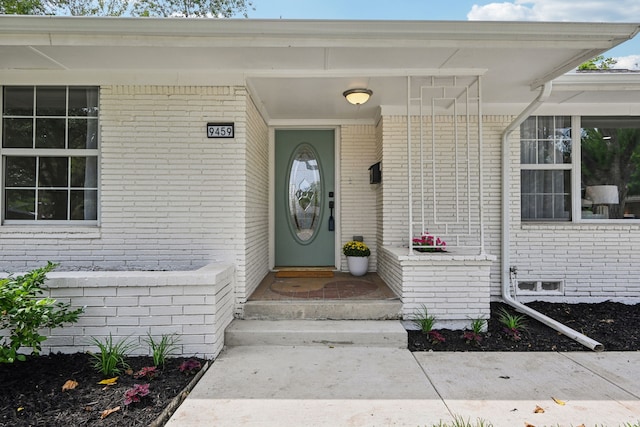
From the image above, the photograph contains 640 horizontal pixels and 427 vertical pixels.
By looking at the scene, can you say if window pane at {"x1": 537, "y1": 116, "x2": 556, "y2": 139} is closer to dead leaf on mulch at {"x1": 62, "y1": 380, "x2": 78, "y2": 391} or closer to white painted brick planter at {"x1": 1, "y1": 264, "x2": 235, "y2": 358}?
white painted brick planter at {"x1": 1, "y1": 264, "x2": 235, "y2": 358}

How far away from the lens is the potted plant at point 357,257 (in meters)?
5.00

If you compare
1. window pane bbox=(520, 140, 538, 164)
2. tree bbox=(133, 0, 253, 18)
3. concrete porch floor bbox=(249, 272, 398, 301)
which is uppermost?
tree bbox=(133, 0, 253, 18)

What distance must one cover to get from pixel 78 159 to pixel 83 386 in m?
2.51

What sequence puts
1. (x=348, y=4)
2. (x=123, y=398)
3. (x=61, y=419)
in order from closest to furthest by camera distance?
1. (x=61, y=419)
2. (x=123, y=398)
3. (x=348, y=4)

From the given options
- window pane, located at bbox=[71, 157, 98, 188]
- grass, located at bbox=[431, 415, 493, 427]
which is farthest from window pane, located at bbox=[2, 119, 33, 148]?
grass, located at bbox=[431, 415, 493, 427]

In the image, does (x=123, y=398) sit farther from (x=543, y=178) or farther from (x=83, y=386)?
(x=543, y=178)

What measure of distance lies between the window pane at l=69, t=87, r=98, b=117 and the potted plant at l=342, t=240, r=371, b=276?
3.38 meters

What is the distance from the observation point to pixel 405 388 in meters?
2.58

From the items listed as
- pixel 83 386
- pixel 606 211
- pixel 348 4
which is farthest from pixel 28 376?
pixel 348 4

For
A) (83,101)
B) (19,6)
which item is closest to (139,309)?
(83,101)

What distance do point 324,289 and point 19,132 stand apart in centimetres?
373

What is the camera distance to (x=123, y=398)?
2332 millimetres

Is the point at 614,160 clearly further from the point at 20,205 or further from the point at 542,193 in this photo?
the point at 20,205

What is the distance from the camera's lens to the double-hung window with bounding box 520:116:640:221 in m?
4.88
